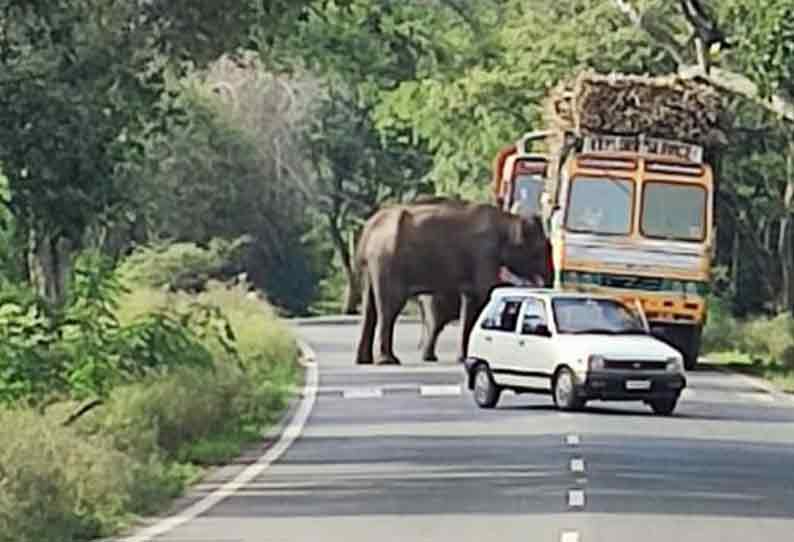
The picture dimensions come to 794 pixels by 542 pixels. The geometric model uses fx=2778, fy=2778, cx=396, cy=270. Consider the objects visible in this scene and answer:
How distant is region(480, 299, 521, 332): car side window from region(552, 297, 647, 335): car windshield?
1.88 ft

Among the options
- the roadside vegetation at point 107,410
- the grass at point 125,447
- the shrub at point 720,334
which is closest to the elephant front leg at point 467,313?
the grass at point 125,447

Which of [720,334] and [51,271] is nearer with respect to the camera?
[51,271]

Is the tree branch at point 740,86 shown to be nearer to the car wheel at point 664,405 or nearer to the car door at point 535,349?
the car door at point 535,349

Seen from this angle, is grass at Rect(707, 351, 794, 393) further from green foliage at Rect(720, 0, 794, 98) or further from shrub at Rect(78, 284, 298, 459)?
shrub at Rect(78, 284, 298, 459)

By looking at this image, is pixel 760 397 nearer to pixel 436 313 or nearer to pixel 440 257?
pixel 440 257

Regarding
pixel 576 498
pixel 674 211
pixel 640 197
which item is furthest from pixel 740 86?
pixel 576 498

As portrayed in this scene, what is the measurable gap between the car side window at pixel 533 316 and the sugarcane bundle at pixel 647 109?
364 inches

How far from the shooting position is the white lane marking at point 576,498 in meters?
22.1

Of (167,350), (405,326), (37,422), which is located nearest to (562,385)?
(167,350)

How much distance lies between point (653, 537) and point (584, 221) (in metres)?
24.0

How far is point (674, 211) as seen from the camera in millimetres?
43281

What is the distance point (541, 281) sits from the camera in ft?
155

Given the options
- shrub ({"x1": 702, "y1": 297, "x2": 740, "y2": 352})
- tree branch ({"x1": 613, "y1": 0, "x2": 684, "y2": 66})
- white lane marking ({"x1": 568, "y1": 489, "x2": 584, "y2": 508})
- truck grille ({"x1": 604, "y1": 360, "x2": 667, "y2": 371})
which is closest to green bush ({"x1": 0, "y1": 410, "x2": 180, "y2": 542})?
white lane marking ({"x1": 568, "y1": 489, "x2": 584, "y2": 508})

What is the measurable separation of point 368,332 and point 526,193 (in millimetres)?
4796
